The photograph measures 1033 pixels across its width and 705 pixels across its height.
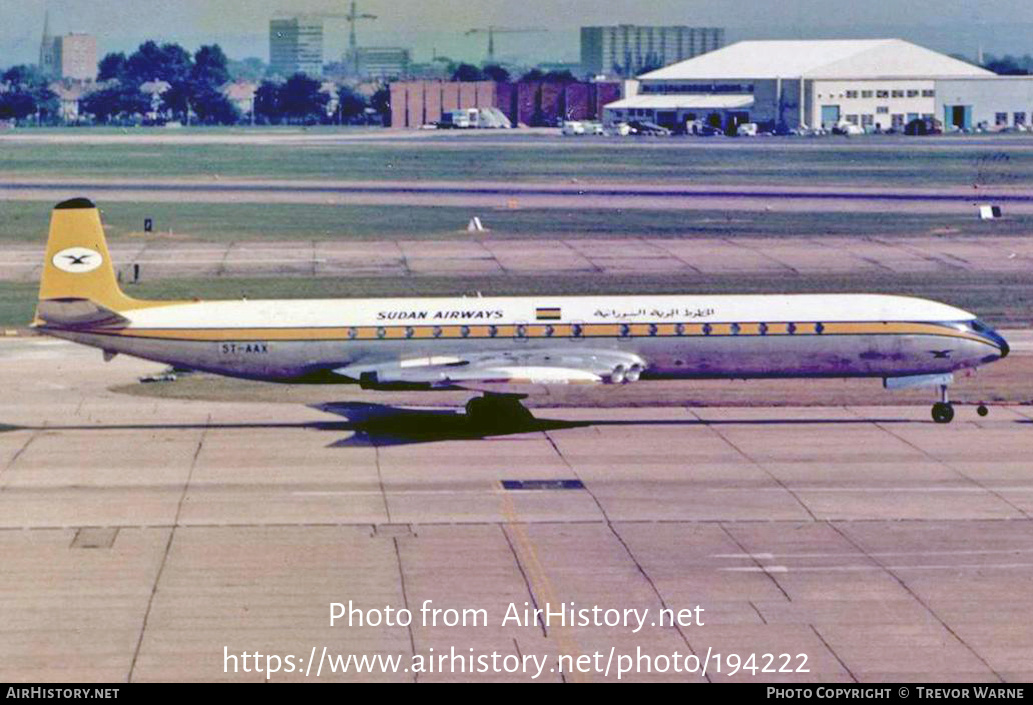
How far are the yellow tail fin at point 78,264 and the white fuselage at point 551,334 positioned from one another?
37.1 inches

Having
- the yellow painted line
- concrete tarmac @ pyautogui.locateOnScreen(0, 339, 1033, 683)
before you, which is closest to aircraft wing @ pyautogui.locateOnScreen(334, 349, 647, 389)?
the yellow painted line

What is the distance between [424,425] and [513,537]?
13742 millimetres

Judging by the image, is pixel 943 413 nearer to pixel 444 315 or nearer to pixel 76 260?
pixel 444 315

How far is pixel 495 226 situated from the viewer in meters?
117

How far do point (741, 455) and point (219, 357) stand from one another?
15.2 metres

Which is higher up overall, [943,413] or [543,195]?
[543,195]

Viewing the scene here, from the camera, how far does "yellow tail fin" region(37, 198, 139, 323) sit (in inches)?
1986

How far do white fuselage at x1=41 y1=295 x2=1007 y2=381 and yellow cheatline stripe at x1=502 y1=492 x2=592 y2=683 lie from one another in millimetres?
9093

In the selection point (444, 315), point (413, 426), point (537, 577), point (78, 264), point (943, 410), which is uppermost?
point (78, 264)

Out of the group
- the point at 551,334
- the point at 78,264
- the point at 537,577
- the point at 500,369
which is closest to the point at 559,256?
the point at 551,334

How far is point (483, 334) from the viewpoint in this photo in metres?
50.8

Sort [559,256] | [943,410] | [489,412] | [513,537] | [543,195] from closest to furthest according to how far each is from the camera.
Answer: [513,537], [489,412], [943,410], [559,256], [543,195]

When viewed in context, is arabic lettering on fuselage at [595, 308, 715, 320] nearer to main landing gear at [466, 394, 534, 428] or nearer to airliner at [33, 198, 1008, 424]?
airliner at [33, 198, 1008, 424]

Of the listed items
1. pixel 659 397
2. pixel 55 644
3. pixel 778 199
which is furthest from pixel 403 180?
pixel 55 644
